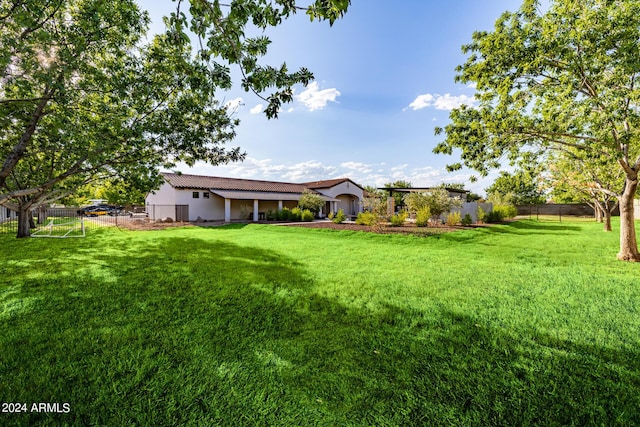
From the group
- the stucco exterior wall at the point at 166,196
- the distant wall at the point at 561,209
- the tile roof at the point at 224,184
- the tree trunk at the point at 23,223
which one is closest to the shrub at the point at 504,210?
the distant wall at the point at 561,209

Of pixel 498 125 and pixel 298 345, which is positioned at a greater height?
pixel 498 125

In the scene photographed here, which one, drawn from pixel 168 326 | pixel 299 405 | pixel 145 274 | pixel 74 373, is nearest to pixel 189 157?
pixel 145 274

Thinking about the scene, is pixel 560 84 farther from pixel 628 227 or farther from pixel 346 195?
pixel 346 195

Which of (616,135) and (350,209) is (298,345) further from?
(350,209)

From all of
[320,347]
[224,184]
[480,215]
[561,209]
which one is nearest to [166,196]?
[224,184]

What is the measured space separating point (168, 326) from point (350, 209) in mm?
38044

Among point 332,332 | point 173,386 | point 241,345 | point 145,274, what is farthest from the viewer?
point 145,274

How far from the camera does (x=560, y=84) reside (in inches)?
321

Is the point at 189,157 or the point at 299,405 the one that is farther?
the point at 189,157

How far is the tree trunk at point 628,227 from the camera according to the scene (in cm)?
855

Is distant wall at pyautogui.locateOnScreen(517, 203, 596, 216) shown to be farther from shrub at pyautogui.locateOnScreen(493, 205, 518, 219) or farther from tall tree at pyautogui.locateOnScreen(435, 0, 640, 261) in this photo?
tall tree at pyautogui.locateOnScreen(435, 0, 640, 261)

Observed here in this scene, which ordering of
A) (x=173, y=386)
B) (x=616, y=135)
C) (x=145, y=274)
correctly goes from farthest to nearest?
(x=616, y=135)
(x=145, y=274)
(x=173, y=386)

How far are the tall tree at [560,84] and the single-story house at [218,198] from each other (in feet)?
59.7

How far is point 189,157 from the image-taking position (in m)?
11.0
